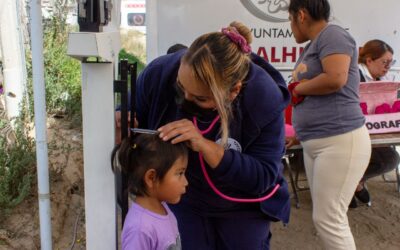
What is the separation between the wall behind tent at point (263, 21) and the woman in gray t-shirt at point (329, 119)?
2.06 meters

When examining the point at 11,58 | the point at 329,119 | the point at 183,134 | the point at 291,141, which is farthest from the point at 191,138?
the point at 11,58

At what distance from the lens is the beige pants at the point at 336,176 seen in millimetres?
2534

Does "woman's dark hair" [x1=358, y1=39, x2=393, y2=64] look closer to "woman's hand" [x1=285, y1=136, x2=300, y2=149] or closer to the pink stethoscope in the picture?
"woman's hand" [x1=285, y1=136, x2=300, y2=149]

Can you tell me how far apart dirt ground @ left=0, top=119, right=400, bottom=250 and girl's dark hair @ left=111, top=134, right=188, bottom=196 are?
1831 mm

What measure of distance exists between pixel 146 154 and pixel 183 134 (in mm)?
192

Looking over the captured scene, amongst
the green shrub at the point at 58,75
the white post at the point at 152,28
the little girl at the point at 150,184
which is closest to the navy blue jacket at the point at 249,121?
the little girl at the point at 150,184

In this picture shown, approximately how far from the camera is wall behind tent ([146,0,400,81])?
4.55m

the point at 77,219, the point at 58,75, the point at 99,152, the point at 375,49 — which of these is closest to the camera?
the point at 99,152

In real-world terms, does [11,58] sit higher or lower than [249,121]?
lower

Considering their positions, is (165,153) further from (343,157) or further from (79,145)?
(79,145)

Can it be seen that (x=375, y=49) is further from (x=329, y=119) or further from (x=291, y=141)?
(x=329, y=119)

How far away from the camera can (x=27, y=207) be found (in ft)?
11.1

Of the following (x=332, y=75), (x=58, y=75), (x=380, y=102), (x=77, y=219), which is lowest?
(x=77, y=219)

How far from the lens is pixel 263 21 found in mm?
4707
